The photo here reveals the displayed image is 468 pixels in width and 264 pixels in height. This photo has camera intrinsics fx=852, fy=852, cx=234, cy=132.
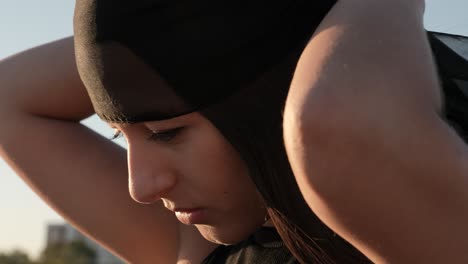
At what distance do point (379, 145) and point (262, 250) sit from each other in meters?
1.18

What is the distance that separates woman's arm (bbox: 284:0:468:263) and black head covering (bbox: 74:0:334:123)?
472mm

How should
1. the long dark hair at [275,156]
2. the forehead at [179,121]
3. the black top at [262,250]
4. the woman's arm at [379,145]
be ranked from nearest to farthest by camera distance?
the woman's arm at [379,145] → the long dark hair at [275,156] → the forehead at [179,121] → the black top at [262,250]

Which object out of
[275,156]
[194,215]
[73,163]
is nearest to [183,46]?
[275,156]

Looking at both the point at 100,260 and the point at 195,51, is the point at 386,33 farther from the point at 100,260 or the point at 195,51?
the point at 100,260

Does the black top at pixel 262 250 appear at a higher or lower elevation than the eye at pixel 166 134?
lower

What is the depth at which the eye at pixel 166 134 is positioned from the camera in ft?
6.75

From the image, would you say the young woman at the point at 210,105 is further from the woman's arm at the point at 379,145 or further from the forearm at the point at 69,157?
the forearm at the point at 69,157

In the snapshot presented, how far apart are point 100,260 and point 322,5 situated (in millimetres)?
69042

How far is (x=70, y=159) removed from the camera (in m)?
2.98

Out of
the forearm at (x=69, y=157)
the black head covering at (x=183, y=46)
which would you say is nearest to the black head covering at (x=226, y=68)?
the black head covering at (x=183, y=46)

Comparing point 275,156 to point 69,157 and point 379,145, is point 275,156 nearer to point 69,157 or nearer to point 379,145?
point 379,145

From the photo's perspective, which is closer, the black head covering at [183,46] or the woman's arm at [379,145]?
the woman's arm at [379,145]

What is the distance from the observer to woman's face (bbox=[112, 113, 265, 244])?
2.03 meters

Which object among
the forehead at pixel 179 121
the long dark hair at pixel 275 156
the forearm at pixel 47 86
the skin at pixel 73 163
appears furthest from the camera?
the forearm at pixel 47 86
